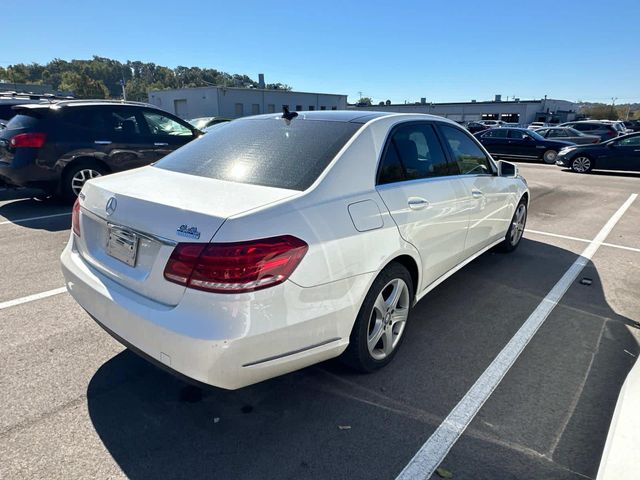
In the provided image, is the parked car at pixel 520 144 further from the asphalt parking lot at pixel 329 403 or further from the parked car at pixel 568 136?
the asphalt parking lot at pixel 329 403

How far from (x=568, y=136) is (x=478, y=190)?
18082 millimetres

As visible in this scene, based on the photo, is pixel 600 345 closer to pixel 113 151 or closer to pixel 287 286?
pixel 287 286

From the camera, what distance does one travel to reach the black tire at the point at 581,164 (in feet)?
47.9

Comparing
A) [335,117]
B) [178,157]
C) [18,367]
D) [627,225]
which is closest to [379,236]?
[335,117]

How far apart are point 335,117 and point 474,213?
1710 millimetres

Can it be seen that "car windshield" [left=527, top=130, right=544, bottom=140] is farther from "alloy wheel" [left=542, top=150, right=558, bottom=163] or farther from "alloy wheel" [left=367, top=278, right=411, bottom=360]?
"alloy wheel" [left=367, top=278, right=411, bottom=360]

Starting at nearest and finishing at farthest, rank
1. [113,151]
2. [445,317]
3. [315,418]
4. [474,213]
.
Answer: [315,418] < [445,317] < [474,213] < [113,151]

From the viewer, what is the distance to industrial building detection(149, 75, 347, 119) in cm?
4288

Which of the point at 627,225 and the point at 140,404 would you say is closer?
the point at 140,404

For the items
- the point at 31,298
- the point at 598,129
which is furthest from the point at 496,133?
the point at 31,298

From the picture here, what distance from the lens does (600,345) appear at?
3277 mm

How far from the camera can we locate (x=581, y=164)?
581 inches

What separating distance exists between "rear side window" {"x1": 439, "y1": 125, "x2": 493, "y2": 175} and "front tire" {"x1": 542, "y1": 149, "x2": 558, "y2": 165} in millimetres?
15114

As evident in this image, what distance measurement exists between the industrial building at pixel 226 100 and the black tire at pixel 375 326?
41679 millimetres
